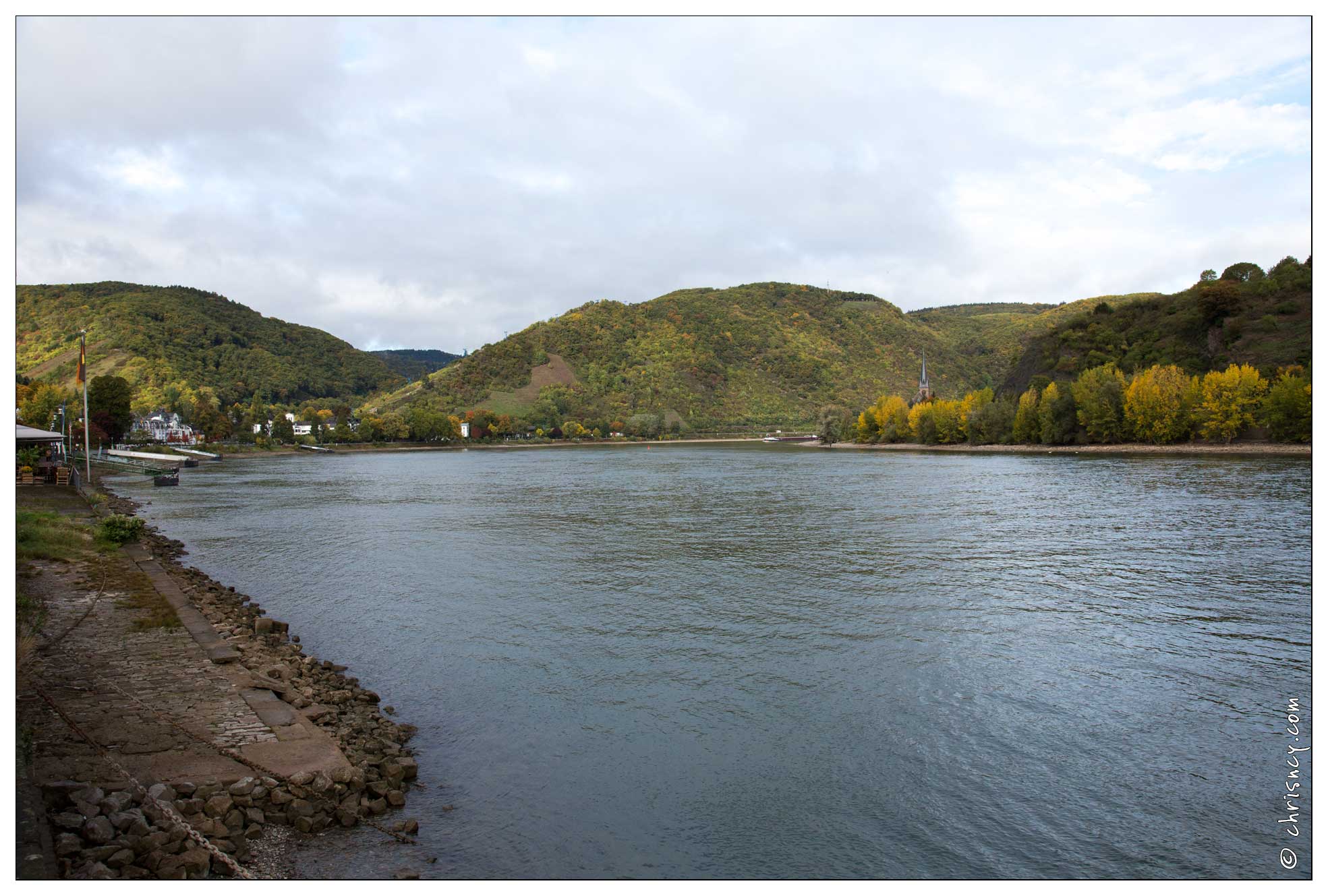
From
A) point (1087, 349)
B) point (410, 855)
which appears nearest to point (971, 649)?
point (410, 855)

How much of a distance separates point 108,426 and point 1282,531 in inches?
3669

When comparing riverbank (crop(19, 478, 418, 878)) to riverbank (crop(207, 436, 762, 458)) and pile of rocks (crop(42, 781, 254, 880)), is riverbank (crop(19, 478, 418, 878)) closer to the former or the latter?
pile of rocks (crop(42, 781, 254, 880))

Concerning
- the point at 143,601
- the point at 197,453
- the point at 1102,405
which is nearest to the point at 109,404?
the point at 197,453

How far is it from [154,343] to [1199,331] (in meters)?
175

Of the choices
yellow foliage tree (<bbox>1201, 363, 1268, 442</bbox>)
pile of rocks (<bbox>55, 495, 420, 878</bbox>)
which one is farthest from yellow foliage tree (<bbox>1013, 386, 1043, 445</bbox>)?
pile of rocks (<bbox>55, 495, 420, 878</bbox>)

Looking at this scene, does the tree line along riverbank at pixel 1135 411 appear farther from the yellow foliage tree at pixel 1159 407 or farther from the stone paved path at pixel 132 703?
the stone paved path at pixel 132 703

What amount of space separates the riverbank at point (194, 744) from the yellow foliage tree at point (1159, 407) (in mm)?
Answer: 87066

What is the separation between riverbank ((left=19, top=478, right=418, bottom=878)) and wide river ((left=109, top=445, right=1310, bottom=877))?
580 mm

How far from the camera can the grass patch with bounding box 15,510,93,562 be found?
18.7 metres

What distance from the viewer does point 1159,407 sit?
80.3 m
